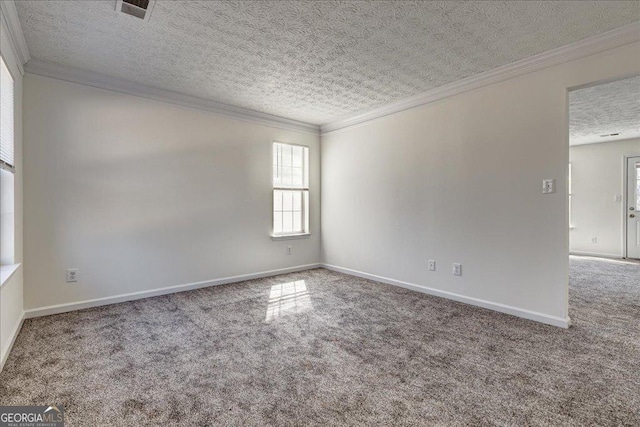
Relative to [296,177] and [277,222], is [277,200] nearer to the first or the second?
[277,222]

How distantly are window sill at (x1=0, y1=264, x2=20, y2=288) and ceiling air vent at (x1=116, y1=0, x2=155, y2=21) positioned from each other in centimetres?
201

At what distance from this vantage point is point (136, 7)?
2172 millimetres

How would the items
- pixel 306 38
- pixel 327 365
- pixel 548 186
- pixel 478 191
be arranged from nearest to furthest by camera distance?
pixel 327 365, pixel 306 38, pixel 548 186, pixel 478 191

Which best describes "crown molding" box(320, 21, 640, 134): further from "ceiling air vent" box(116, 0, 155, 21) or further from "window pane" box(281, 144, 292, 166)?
"ceiling air vent" box(116, 0, 155, 21)

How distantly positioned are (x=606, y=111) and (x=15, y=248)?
7075 mm

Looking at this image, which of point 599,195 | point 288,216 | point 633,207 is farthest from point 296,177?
point 633,207

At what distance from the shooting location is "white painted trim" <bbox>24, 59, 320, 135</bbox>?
3062 mm

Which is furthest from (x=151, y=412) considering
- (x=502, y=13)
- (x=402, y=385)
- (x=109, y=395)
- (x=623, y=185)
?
(x=623, y=185)

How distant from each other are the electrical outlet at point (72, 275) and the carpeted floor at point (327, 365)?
37cm

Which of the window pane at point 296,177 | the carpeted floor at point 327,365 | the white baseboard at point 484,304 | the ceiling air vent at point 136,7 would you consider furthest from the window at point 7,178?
the white baseboard at point 484,304

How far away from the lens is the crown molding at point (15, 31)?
6.89 ft

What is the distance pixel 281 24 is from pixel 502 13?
1.57m

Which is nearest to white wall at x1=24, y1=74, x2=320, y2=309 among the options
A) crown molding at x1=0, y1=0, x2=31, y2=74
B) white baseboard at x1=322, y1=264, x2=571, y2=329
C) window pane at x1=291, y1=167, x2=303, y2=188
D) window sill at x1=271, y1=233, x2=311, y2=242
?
window sill at x1=271, y1=233, x2=311, y2=242

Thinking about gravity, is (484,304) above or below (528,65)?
below
